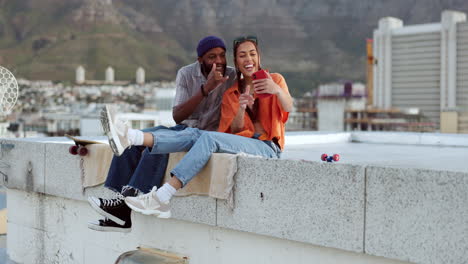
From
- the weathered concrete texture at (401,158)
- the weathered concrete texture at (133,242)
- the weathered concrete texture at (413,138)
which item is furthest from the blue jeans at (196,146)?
the weathered concrete texture at (413,138)

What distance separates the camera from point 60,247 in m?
4.88

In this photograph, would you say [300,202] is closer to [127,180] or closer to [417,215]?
[417,215]

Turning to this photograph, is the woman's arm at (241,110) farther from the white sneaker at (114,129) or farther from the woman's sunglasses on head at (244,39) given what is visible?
the white sneaker at (114,129)

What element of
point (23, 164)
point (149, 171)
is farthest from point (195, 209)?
point (23, 164)

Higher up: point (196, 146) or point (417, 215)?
point (196, 146)

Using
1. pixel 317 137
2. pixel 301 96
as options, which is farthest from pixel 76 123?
pixel 317 137

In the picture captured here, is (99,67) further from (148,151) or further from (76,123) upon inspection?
(148,151)

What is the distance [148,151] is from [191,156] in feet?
1.26

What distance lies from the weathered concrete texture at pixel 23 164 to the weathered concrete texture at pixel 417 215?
3.13 m

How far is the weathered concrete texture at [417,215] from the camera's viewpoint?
246 cm

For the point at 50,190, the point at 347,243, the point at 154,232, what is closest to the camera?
the point at 347,243

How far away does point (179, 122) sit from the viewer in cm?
422

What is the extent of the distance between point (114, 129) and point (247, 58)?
117 cm

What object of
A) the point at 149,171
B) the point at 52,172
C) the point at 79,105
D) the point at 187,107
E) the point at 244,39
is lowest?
the point at 52,172
